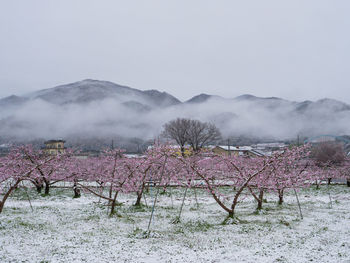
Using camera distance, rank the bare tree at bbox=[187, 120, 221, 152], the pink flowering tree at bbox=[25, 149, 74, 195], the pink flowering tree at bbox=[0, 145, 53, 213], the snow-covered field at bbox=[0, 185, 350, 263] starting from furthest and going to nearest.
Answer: the bare tree at bbox=[187, 120, 221, 152]
the pink flowering tree at bbox=[25, 149, 74, 195]
the pink flowering tree at bbox=[0, 145, 53, 213]
the snow-covered field at bbox=[0, 185, 350, 263]

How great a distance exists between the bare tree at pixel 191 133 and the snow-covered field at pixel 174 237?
40798 mm

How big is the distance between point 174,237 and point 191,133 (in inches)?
1824

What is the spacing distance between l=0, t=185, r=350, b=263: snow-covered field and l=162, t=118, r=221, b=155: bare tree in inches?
1606

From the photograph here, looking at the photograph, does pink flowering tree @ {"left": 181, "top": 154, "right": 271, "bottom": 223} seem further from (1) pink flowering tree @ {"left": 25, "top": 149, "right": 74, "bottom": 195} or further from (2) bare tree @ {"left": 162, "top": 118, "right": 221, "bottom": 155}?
(2) bare tree @ {"left": 162, "top": 118, "right": 221, "bottom": 155}

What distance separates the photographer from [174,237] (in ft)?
30.2

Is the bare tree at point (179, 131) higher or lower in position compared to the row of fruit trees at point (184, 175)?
higher

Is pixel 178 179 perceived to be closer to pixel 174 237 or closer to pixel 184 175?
pixel 184 175

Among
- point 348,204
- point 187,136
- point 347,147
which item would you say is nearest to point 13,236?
point 348,204

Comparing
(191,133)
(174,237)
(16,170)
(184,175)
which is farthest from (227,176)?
(191,133)

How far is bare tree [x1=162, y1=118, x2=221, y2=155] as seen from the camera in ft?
180

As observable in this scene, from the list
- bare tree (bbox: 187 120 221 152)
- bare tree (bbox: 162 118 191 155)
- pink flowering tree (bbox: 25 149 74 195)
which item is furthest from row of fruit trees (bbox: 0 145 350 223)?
bare tree (bbox: 162 118 191 155)

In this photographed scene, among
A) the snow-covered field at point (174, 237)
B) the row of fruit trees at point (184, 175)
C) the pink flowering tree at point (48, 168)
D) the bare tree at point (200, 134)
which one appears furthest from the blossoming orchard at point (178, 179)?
the bare tree at point (200, 134)

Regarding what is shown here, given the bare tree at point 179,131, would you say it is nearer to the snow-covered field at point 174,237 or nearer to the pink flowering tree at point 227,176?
the pink flowering tree at point 227,176

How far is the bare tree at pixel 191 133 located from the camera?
5484cm
